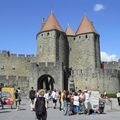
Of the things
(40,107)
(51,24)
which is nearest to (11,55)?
(51,24)

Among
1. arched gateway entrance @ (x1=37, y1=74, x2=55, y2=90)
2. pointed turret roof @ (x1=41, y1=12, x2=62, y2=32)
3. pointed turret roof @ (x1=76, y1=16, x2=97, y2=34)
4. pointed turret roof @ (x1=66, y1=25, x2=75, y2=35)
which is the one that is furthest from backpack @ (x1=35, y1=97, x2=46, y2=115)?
pointed turret roof @ (x1=66, y1=25, x2=75, y2=35)

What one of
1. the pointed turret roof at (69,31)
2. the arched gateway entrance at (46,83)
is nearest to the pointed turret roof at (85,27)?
the pointed turret roof at (69,31)

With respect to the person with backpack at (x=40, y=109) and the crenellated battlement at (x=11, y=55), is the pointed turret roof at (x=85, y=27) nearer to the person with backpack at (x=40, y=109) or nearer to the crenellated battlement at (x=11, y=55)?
the crenellated battlement at (x=11, y=55)

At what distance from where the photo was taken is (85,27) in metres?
61.1

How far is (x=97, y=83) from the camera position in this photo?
53750 mm

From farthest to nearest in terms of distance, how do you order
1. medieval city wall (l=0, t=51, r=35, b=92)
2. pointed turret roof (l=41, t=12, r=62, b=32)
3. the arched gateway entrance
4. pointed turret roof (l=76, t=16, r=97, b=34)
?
medieval city wall (l=0, t=51, r=35, b=92) → pointed turret roof (l=76, t=16, r=97, b=34) → pointed turret roof (l=41, t=12, r=62, b=32) → the arched gateway entrance

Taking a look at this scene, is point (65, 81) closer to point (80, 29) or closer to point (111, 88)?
point (111, 88)

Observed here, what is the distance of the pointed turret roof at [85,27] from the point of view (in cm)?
6000

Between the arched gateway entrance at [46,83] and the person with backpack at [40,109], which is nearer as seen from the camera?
the person with backpack at [40,109]

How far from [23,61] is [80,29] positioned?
474 inches

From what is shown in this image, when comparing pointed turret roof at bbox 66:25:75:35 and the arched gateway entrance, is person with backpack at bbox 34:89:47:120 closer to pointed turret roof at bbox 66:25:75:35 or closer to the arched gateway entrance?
the arched gateway entrance

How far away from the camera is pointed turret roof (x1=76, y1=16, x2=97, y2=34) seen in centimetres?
6000

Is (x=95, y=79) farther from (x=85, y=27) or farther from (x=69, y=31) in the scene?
(x=69, y=31)

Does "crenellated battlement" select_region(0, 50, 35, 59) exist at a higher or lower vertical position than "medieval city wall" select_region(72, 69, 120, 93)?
higher
